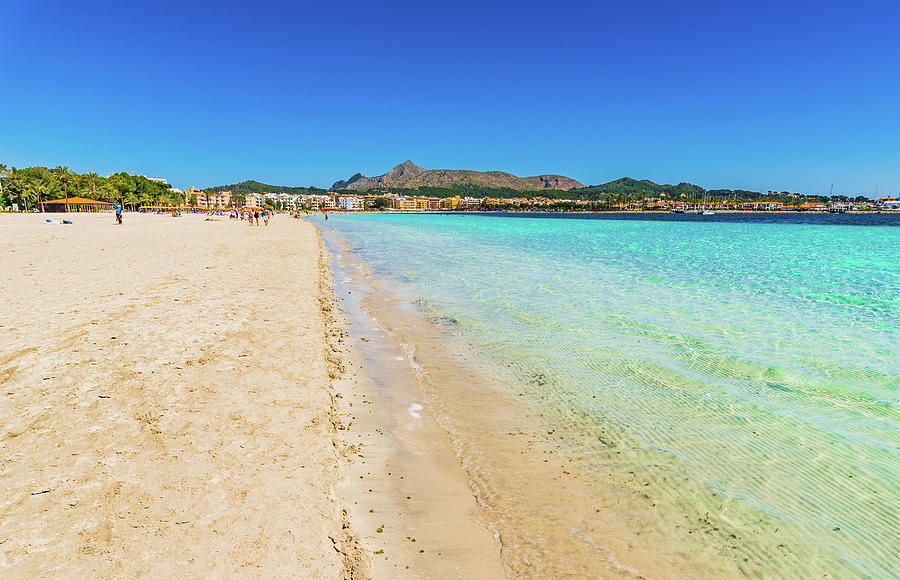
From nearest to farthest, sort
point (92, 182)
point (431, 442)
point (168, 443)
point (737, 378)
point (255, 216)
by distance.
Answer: point (168, 443) → point (431, 442) → point (737, 378) → point (255, 216) → point (92, 182)

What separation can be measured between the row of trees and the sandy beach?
91.1m

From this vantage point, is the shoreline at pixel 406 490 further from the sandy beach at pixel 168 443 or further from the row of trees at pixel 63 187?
the row of trees at pixel 63 187

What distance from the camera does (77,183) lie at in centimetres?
8556

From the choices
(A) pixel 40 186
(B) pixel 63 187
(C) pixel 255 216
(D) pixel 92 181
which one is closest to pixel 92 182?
(D) pixel 92 181

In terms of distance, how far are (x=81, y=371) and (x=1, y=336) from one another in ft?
7.83

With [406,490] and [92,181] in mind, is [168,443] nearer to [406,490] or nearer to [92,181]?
[406,490]

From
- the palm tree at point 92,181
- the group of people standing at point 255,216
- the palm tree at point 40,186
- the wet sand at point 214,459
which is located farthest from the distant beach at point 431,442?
the palm tree at point 92,181

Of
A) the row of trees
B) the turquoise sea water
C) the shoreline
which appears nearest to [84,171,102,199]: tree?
the row of trees

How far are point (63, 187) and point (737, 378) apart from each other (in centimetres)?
11061

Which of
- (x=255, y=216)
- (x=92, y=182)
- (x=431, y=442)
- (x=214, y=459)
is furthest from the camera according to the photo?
(x=92, y=182)

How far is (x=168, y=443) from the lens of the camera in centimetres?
383

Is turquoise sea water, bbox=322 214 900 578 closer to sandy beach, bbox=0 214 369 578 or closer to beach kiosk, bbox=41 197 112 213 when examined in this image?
sandy beach, bbox=0 214 369 578

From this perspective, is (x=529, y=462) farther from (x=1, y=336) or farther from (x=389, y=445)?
(x=1, y=336)

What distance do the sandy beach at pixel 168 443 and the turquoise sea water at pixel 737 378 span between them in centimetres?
296
